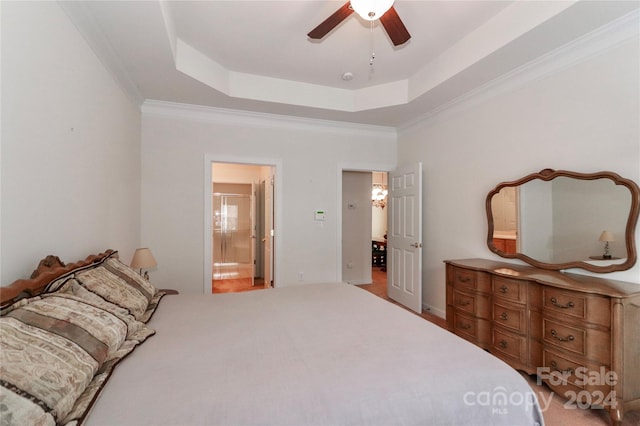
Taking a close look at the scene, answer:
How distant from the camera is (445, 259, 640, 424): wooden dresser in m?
1.76

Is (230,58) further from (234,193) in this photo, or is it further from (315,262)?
(234,193)

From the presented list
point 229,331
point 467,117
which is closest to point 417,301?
point 467,117

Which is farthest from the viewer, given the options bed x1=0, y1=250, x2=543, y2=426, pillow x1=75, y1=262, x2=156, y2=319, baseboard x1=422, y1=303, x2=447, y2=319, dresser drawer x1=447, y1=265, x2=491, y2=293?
baseboard x1=422, y1=303, x2=447, y2=319

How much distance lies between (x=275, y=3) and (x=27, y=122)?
176cm

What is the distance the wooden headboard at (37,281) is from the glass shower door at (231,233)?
4.69m

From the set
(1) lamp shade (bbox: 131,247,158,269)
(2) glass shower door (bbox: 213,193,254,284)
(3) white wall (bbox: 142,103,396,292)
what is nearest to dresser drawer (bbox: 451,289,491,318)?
(3) white wall (bbox: 142,103,396,292)

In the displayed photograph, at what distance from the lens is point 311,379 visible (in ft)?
3.54

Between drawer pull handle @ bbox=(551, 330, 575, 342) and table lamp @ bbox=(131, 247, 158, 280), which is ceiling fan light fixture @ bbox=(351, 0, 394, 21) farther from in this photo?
table lamp @ bbox=(131, 247, 158, 280)

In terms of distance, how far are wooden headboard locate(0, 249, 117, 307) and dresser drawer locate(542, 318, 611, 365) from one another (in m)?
3.02

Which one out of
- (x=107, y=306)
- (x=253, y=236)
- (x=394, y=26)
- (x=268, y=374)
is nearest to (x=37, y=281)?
(x=107, y=306)

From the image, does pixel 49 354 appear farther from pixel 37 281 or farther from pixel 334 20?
pixel 334 20

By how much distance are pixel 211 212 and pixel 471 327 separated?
3169mm

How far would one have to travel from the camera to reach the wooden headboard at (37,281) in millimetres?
1150

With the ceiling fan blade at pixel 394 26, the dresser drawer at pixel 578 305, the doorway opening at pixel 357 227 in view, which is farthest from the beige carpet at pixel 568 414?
the doorway opening at pixel 357 227
